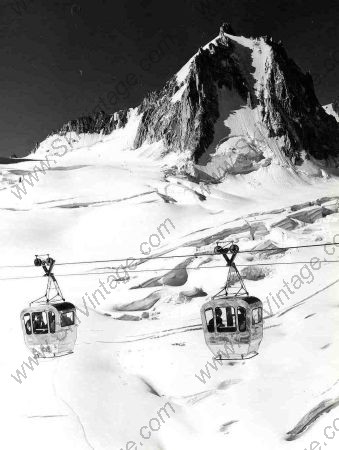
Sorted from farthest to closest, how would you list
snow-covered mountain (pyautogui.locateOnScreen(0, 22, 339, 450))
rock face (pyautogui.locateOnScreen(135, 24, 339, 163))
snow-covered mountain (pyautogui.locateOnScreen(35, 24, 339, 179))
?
1. rock face (pyautogui.locateOnScreen(135, 24, 339, 163))
2. snow-covered mountain (pyautogui.locateOnScreen(35, 24, 339, 179))
3. snow-covered mountain (pyautogui.locateOnScreen(0, 22, 339, 450))

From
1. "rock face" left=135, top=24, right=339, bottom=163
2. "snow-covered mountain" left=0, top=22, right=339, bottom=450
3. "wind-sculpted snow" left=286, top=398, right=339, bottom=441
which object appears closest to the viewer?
"wind-sculpted snow" left=286, top=398, right=339, bottom=441

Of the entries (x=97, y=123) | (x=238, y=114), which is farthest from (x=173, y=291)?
(x=97, y=123)

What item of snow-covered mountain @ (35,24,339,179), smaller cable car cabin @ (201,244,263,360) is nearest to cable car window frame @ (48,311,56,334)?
smaller cable car cabin @ (201,244,263,360)

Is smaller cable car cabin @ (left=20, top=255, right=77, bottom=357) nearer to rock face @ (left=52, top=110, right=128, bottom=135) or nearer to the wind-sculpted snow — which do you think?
the wind-sculpted snow

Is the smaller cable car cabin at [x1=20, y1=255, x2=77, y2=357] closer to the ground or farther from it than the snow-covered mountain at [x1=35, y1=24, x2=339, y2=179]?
closer to the ground

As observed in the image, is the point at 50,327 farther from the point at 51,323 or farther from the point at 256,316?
the point at 256,316

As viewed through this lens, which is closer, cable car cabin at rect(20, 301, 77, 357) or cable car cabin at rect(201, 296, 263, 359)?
cable car cabin at rect(201, 296, 263, 359)

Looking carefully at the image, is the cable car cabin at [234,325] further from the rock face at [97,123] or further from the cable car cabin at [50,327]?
the rock face at [97,123]
